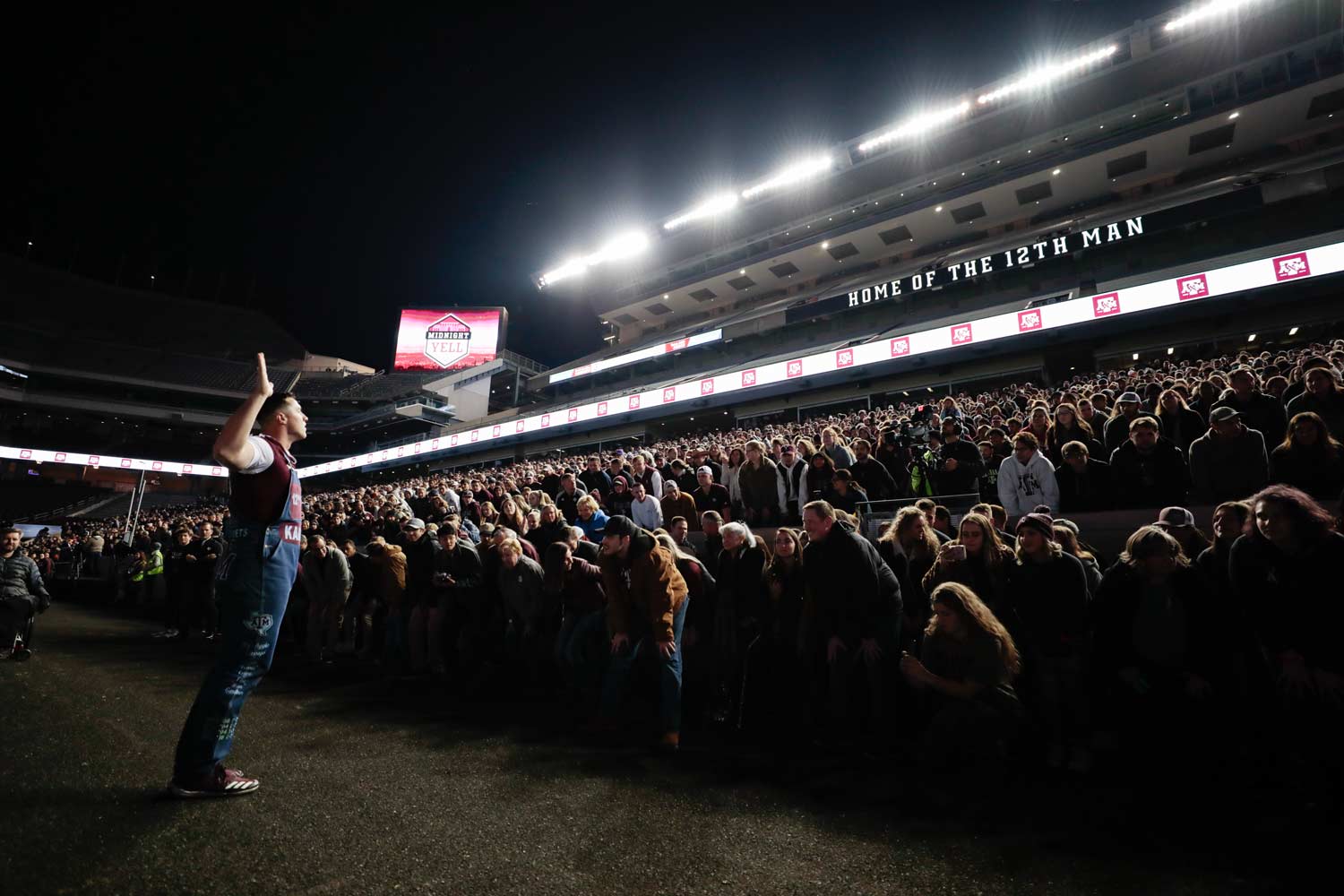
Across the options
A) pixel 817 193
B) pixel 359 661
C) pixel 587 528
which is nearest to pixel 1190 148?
pixel 817 193

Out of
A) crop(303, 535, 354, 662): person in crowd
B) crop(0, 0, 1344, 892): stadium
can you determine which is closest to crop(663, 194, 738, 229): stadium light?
crop(0, 0, 1344, 892): stadium

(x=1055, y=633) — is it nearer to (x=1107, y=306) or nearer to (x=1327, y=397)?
(x=1327, y=397)

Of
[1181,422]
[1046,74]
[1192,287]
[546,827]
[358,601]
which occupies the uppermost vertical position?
[1046,74]

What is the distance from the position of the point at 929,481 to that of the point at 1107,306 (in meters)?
15.1

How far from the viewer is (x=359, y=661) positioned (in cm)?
659

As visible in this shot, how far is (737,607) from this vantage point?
4633 millimetres

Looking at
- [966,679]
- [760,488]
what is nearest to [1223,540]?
[966,679]

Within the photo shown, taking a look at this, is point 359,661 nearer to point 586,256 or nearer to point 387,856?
point 387,856

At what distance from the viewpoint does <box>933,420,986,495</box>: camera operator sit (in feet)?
22.4

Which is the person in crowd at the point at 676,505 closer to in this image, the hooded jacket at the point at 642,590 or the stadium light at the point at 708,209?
the hooded jacket at the point at 642,590

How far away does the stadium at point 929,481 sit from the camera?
10.3ft

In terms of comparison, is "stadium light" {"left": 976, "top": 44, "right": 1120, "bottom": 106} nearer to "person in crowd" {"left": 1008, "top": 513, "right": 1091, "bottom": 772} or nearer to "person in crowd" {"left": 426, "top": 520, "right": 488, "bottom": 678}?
"person in crowd" {"left": 1008, "top": 513, "right": 1091, "bottom": 772}

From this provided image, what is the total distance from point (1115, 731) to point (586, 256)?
4473 centimetres

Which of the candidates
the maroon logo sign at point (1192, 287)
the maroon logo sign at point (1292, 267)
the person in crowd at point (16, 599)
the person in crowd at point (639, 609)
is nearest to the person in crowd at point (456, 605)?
the person in crowd at point (639, 609)
